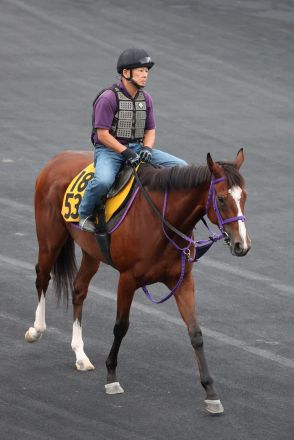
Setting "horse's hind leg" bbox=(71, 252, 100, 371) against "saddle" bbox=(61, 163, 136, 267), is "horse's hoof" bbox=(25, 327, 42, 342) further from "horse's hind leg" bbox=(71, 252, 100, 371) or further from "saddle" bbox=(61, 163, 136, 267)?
"saddle" bbox=(61, 163, 136, 267)

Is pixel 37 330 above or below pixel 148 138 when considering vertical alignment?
below

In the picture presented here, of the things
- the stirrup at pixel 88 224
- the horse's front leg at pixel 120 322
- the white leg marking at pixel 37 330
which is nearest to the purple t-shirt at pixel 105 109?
the stirrup at pixel 88 224

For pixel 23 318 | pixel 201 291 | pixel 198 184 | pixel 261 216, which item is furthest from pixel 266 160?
pixel 198 184

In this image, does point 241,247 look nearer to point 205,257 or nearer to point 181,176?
point 181,176

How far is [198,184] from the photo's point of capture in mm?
10938

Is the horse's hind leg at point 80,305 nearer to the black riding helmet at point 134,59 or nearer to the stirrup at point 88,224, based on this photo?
the stirrup at point 88,224

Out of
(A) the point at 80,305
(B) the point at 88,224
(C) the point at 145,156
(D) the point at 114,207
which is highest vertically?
(C) the point at 145,156

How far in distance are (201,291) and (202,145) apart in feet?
22.9

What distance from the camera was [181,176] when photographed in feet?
36.4

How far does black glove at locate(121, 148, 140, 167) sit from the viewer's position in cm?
1161

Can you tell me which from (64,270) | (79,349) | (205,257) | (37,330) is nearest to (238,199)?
(79,349)

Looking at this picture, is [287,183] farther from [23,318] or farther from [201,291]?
[23,318]

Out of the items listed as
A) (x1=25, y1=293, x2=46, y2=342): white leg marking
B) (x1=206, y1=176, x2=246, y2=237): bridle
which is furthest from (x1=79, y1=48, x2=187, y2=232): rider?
(x1=25, y1=293, x2=46, y2=342): white leg marking

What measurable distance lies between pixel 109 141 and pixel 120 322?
1.70 m
